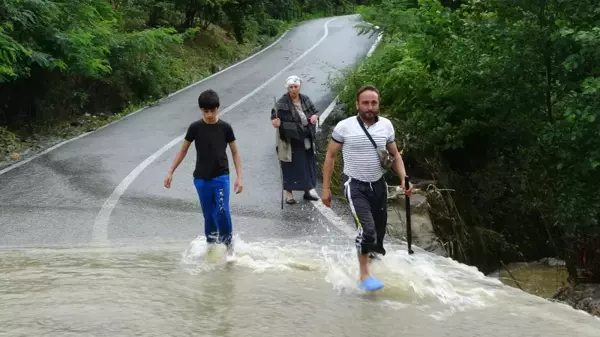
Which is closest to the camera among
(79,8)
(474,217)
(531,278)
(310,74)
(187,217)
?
(187,217)

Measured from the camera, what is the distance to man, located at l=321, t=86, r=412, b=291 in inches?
244

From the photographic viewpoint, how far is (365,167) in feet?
20.5

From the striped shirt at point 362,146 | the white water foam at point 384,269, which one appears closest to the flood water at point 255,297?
the white water foam at point 384,269

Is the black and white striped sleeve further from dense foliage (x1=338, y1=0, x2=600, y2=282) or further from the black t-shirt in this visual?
dense foliage (x1=338, y1=0, x2=600, y2=282)

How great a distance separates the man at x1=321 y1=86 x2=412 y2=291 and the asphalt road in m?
→ 2.36

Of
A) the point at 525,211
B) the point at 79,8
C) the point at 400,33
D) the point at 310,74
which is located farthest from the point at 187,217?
the point at 310,74

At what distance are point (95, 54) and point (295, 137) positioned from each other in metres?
9.09

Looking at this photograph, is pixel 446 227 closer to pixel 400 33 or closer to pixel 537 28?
pixel 537 28

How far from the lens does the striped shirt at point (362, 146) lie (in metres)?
6.24

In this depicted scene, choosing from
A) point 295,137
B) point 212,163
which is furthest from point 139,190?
point 212,163

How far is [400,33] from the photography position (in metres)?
15.0

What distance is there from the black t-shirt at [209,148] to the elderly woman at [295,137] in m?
2.36

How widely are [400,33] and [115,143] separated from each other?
637 centimetres

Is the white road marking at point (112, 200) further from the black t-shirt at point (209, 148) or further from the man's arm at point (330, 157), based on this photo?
the man's arm at point (330, 157)
